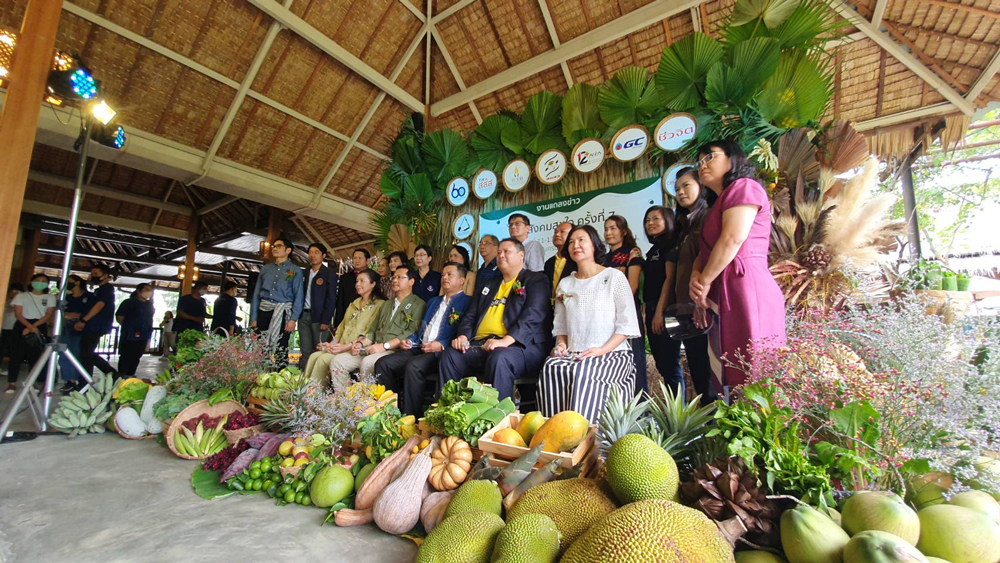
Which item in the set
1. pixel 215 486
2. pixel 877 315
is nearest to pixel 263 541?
pixel 215 486

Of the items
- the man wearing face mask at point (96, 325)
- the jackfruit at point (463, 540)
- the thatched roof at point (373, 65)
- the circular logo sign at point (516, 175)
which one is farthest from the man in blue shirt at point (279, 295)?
the jackfruit at point (463, 540)

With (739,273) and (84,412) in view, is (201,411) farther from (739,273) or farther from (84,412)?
(739,273)

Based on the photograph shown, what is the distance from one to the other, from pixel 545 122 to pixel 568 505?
13.0 ft

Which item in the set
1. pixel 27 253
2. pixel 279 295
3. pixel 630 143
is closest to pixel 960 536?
pixel 630 143

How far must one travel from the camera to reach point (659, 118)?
367cm

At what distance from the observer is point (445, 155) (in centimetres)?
520

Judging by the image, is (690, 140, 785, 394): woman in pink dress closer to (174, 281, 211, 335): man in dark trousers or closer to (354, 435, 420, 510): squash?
(354, 435, 420, 510): squash

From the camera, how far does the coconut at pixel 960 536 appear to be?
0.91 meters

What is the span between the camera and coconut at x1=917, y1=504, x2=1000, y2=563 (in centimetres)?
91

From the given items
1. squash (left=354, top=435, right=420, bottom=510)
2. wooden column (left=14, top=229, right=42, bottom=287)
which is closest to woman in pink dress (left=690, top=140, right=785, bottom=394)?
squash (left=354, top=435, right=420, bottom=510)

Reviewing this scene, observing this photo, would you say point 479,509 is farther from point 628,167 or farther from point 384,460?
point 628,167

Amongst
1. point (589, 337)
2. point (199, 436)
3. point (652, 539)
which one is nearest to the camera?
point (652, 539)

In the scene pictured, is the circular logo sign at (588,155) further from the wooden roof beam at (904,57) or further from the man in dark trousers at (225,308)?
the man in dark trousers at (225,308)

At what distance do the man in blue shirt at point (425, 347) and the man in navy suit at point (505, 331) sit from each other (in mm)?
219
